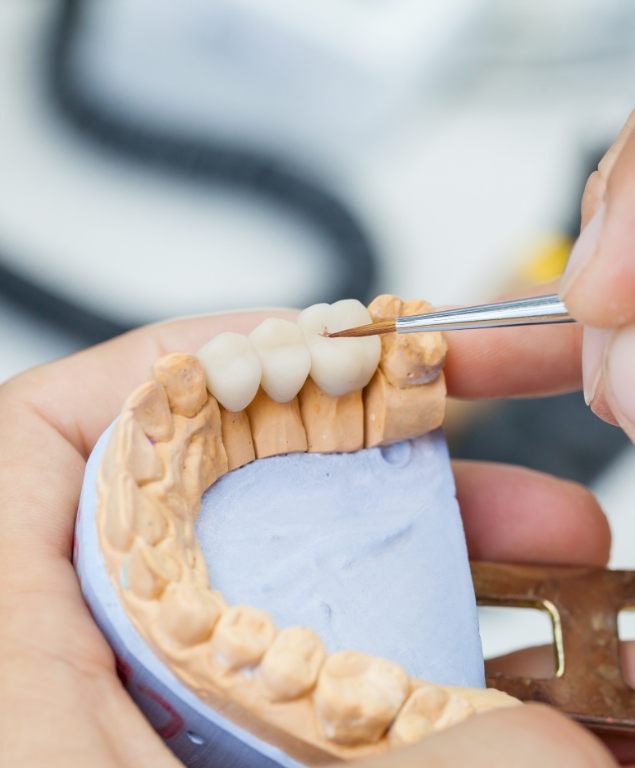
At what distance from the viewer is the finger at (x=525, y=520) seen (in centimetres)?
121

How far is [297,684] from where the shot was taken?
65cm

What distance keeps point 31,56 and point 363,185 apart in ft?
1.90

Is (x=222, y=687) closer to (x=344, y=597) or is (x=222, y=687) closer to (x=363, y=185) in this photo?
(x=344, y=597)

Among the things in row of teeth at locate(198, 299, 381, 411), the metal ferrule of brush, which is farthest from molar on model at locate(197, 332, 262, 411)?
the metal ferrule of brush

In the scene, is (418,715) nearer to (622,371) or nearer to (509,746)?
(509,746)

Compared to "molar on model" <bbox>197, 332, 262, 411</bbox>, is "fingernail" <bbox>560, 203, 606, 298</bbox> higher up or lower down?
higher up

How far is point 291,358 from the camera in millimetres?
840

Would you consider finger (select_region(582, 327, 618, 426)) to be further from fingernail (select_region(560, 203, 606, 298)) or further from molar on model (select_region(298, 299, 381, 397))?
molar on model (select_region(298, 299, 381, 397))

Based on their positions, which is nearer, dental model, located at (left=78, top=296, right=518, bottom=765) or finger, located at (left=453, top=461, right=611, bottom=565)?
dental model, located at (left=78, top=296, right=518, bottom=765)

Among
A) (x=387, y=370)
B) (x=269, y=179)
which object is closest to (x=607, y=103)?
(x=269, y=179)

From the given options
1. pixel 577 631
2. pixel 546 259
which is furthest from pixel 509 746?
pixel 546 259

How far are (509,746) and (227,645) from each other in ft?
0.57

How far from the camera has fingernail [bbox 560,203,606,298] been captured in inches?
26.7

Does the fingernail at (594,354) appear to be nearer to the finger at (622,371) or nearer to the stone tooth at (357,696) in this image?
the finger at (622,371)
